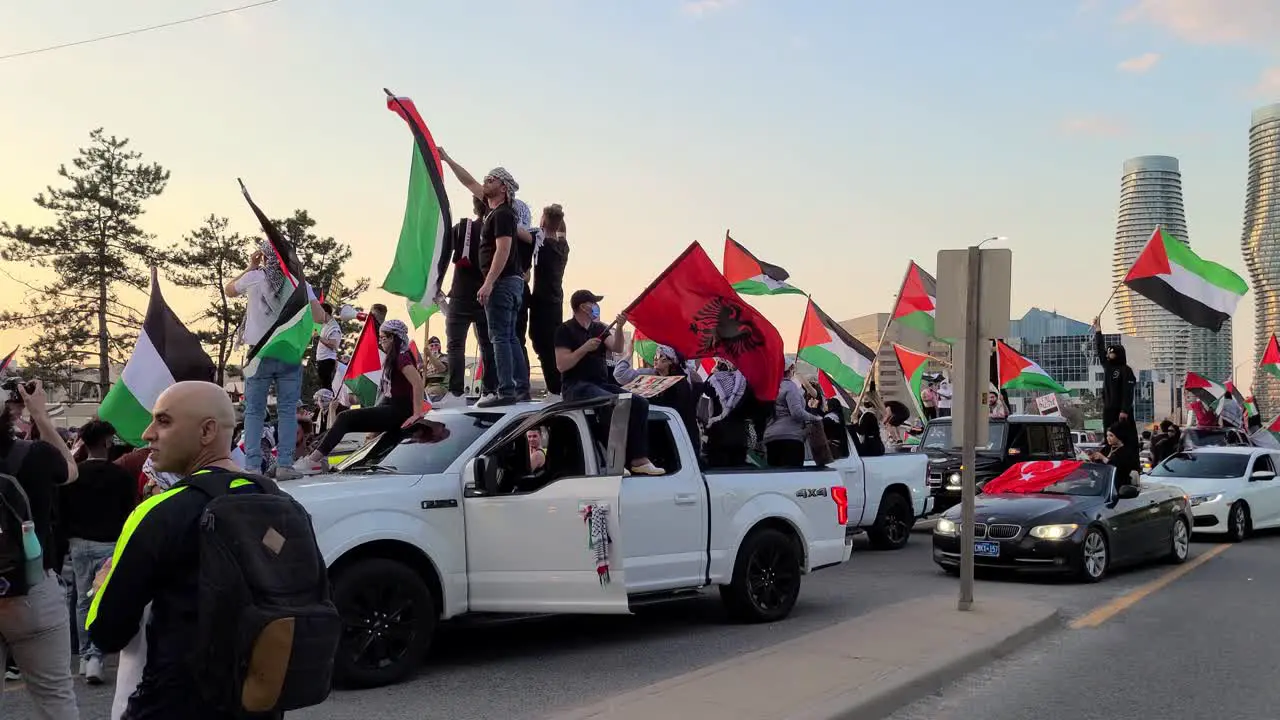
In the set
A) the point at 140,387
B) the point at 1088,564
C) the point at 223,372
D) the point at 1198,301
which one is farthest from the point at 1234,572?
the point at 223,372

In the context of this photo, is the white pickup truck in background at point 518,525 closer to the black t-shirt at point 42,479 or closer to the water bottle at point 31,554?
the black t-shirt at point 42,479

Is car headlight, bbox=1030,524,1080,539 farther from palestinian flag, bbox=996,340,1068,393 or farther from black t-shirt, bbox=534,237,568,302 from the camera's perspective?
palestinian flag, bbox=996,340,1068,393

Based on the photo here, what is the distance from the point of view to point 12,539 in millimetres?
4973

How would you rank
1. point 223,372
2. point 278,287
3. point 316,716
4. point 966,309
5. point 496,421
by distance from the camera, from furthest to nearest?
1. point 223,372
2. point 966,309
3. point 278,287
4. point 496,421
5. point 316,716

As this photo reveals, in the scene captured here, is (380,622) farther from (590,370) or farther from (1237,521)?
(1237,521)

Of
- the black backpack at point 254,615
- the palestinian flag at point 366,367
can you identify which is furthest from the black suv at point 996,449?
the black backpack at point 254,615

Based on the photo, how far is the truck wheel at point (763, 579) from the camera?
9.80m

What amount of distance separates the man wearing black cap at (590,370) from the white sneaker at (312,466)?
1.94 meters

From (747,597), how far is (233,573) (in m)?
7.21

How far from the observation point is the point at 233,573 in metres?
3.05

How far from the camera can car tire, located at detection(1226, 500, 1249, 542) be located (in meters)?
17.9

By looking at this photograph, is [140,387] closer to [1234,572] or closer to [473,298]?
[473,298]

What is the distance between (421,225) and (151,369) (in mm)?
2688

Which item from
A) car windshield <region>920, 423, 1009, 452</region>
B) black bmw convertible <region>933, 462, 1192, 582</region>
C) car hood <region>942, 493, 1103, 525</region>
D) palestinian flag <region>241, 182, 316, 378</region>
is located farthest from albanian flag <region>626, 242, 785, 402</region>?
car windshield <region>920, 423, 1009, 452</region>
